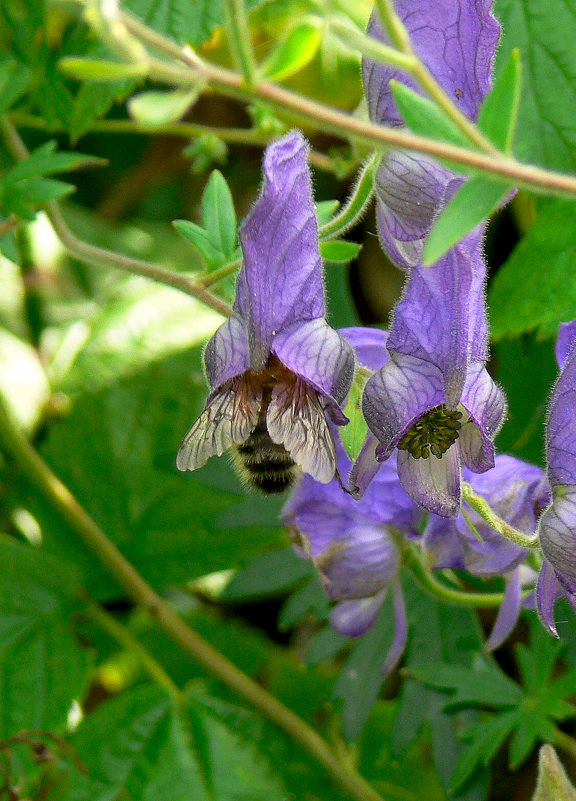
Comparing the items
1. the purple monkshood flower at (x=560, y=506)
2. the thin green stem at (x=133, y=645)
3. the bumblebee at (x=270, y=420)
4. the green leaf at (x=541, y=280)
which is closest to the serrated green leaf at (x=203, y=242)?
the bumblebee at (x=270, y=420)

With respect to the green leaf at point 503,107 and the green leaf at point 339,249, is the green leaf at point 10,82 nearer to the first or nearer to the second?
the green leaf at point 339,249

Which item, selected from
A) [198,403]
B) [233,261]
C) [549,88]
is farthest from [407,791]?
[549,88]

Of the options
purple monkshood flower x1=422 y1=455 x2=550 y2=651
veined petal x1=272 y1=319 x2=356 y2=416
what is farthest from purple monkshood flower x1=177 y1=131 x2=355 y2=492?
purple monkshood flower x1=422 y1=455 x2=550 y2=651

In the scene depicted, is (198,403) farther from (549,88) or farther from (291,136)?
(291,136)

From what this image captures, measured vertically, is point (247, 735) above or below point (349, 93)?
below

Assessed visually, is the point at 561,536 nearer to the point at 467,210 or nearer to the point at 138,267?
the point at 467,210

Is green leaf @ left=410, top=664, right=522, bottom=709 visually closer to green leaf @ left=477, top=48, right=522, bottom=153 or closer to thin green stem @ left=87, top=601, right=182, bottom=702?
thin green stem @ left=87, top=601, right=182, bottom=702
